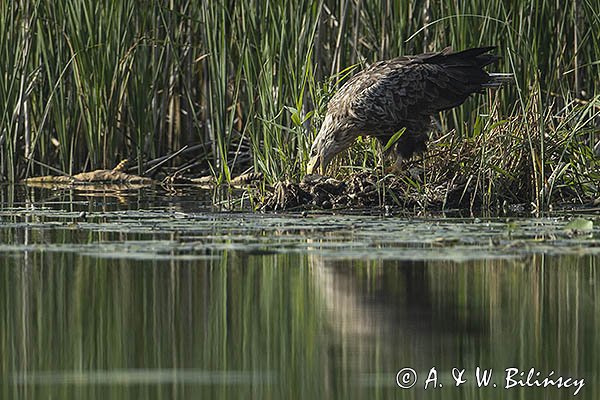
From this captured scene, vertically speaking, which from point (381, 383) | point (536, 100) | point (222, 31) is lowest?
point (381, 383)

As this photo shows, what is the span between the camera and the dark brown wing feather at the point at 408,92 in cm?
837

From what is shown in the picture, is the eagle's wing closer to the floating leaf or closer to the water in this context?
the water

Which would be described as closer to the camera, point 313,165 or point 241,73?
point 313,165

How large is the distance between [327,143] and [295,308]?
408 centimetres

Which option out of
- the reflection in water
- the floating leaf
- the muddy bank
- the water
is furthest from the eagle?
the reflection in water

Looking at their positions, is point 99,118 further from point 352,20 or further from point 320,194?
point 320,194

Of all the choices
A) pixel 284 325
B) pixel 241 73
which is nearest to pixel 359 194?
pixel 241 73

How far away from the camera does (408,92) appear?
8.52 meters

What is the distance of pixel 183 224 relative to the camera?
682 centimetres

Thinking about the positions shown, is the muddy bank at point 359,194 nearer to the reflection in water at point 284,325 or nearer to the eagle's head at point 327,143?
the eagle's head at point 327,143

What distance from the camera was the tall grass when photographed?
8.64 m

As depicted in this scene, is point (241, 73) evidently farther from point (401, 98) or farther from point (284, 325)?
point (284, 325)

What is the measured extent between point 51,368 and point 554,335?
1.46m

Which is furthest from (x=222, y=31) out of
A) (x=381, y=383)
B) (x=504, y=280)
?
(x=381, y=383)
